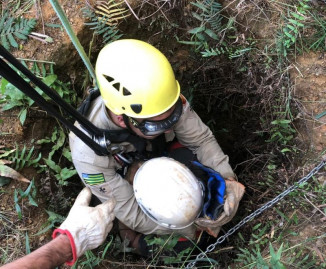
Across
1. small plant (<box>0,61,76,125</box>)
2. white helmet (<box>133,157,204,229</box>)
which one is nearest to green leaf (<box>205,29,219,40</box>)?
white helmet (<box>133,157,204,229</box>)

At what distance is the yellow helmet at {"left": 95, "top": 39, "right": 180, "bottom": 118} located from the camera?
251 centimetres

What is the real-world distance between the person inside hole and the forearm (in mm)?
654

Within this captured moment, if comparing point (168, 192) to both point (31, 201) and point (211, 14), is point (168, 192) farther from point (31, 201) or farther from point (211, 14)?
point (211, 14)

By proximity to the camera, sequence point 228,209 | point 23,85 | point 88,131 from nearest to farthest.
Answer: point 23,85 < point 88,131 < point 228,209

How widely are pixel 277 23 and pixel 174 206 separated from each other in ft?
6.23

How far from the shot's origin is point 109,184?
3000 mm

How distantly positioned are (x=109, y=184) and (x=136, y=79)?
100 cm

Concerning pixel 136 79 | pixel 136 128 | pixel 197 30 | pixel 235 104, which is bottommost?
pixel 235 104

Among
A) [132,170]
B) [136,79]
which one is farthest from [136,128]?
[132,170]

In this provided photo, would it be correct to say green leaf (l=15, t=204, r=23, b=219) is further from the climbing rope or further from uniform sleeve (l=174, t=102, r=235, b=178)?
uniform sleeve (l=174, t=102, r=235, b=178)

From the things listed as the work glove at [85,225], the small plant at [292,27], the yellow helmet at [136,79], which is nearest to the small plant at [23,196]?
the work glove at [85,225]

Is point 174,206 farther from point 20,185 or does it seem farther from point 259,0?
point 259,0

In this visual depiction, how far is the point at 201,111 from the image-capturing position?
173 inches

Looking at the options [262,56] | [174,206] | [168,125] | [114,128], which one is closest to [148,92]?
[168,125]
